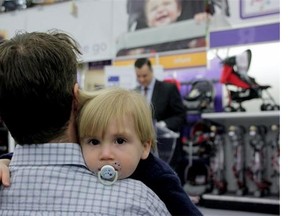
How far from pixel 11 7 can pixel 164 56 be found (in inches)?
133

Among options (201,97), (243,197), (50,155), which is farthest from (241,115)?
(50,155)

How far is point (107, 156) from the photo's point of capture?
1045mm

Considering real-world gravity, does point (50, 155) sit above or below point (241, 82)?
below

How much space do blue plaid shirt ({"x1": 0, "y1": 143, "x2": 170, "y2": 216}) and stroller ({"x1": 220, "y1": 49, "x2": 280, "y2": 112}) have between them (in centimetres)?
453

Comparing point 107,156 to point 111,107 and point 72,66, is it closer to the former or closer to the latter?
point 111,107

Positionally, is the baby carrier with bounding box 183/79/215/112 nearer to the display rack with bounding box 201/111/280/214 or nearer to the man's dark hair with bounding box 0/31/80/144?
the display rack with bounding box 201/111/280/214

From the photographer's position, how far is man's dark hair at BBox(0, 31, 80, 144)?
88 centimetres

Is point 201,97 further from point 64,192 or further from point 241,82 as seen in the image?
point 64,192

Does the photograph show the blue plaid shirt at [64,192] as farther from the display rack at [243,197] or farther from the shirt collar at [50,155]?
the display rack at [243,197]

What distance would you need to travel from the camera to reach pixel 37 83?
878mm

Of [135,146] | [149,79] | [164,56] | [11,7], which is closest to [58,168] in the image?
[135,146]

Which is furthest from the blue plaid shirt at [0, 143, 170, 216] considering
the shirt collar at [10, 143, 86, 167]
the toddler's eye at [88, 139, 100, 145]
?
the toddler's eye at [88, 139, 100, 145]

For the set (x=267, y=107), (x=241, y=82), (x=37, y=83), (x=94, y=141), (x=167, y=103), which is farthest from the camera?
(x=241, y=82)

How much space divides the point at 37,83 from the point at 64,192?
22 centimetres
